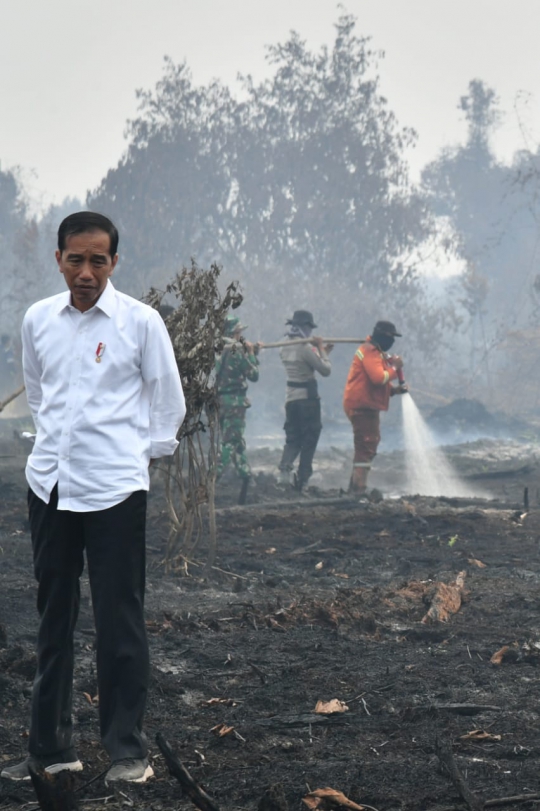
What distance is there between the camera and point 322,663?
5.20 metres

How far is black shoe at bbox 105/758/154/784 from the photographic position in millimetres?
3295

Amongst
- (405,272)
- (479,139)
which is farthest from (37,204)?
(405,272)

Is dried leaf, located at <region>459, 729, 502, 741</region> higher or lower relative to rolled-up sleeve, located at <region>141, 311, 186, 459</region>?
lower

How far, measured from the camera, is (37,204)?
55031 millimetres

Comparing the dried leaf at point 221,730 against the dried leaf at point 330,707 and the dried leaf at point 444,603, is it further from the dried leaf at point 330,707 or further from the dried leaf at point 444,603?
the dried leaf at point 444,603

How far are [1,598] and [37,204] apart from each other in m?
51.0

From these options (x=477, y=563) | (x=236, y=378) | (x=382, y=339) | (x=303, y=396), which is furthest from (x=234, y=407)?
(x=477, y=563)

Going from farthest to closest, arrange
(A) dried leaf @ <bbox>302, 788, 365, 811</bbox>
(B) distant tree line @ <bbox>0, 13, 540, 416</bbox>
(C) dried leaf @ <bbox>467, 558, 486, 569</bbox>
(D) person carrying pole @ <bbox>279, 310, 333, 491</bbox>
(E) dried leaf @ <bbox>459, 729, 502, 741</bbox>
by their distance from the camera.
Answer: (B) distant tree line @ <bbox>0, 13, 540, 416</bbox>, (D) person carrying pole @ <bbox>279, 310, 333, 491</bbox>, (C) dried leaf @ <bbox>467, 558, 486, 569</bbox>, (E) dried leaf @ <bbox>459, 729, 502, 741</bbox>, (A) dried leaf @ <bbox>302, 788, 365, 811</bbox>

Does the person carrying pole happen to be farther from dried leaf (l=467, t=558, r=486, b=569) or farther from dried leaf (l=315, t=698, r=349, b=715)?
dried leaf (l=315, t=698, r=349, b=715)

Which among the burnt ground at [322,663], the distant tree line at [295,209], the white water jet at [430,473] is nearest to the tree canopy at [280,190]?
the distant tree line at [295,209]

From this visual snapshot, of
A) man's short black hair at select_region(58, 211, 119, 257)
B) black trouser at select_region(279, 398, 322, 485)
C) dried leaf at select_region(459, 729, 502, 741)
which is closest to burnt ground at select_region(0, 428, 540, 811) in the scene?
dried leaf at select_region(459, 729, 502, 741)

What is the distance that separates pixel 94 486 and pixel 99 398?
0.28 meters

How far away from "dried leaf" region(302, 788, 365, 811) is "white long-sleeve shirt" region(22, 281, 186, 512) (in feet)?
3.55

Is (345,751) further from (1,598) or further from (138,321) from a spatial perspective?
(1,598)
